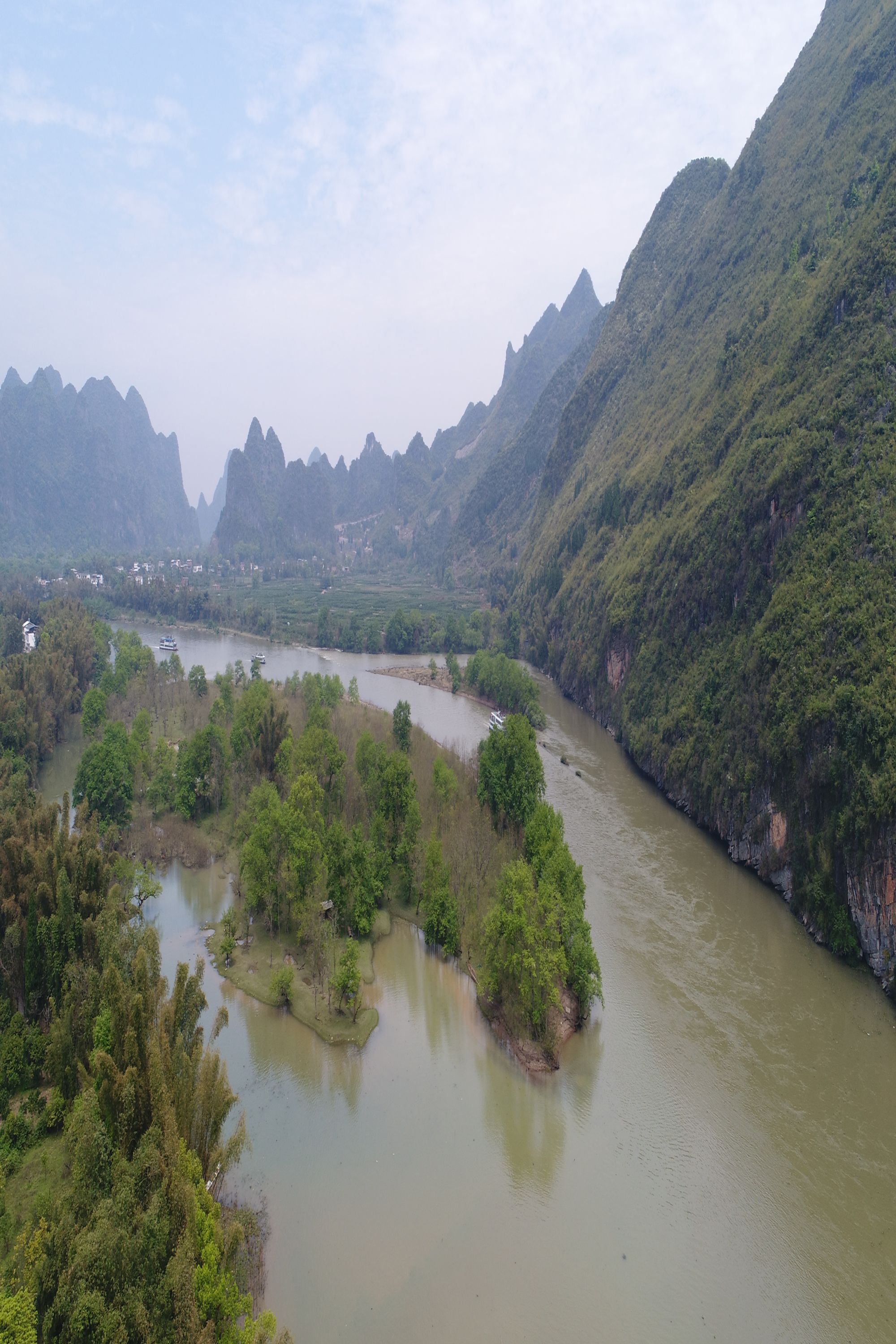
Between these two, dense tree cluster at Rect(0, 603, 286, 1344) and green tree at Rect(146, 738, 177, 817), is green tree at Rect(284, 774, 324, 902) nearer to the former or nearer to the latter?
dense tree cluster at Rect(0, 603, 286, 1344)

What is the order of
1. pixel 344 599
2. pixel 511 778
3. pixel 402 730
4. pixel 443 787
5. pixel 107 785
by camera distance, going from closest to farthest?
pixel 511 778 < pixel 443 787 < pixel 107 785 < pixel 402 730 < pixel 344 599

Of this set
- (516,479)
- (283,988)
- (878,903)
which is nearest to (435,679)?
(283,988)

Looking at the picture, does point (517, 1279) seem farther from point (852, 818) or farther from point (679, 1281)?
point (852, 818)

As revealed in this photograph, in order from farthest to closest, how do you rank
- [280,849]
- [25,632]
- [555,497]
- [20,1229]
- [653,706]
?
1. [555,497]
2. [25,632]
3. [653,706]
4. [280,849]
5. [20,1229]

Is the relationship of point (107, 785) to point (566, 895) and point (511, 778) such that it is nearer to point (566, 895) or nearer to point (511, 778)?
point (511, 778)

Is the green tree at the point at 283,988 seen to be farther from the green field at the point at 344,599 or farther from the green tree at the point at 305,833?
the green field at the point at 344,599

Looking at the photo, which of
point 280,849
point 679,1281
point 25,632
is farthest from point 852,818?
point 25,632
